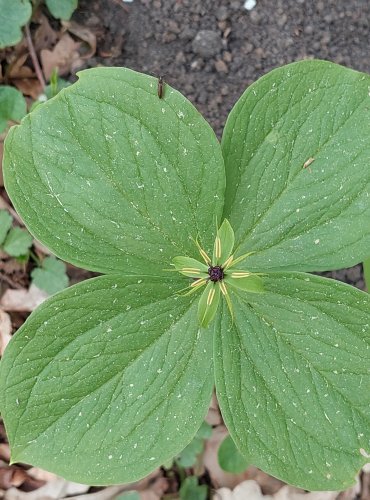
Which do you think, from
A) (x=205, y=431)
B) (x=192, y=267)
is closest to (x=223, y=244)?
(x=192, y=267)

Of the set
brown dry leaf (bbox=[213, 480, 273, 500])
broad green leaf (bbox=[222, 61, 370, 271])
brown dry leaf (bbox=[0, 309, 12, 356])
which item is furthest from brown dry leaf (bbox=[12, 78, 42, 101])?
brown dry leaf (bbox=[213, 480, 273, 500])

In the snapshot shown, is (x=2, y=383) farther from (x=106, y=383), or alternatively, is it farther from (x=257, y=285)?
(x=257, y=285)

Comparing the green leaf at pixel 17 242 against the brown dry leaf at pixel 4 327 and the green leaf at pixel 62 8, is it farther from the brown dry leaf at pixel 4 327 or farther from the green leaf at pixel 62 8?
the green leaf at pixel 62 8

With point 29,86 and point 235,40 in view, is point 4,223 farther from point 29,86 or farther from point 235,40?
point 235,40

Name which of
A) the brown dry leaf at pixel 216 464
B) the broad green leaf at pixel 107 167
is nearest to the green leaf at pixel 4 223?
the broad green leaf at pixel 107 167

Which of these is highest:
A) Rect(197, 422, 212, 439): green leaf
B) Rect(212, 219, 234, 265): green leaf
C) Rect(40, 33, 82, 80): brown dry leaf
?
Rect(40, 33, 82, 80): brown dry leaf

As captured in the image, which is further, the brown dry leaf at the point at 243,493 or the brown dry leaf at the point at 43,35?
the brown dry leaf at the point at 43,35

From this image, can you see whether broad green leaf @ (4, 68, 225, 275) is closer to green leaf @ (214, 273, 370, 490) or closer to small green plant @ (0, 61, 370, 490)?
small green plant @ (0, 61, 370, 490)
